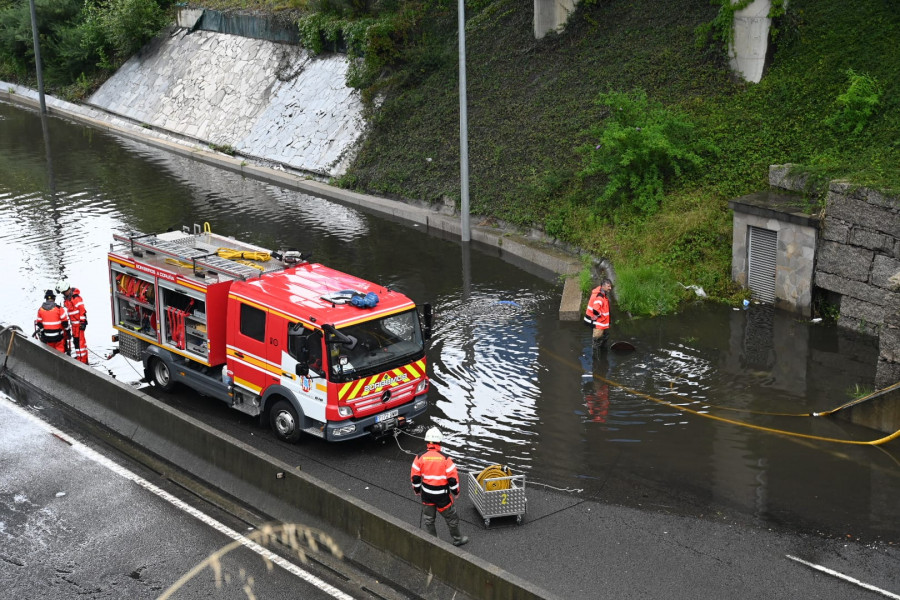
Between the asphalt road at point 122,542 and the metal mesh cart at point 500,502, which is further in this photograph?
the metal mesh cart at point 500,502

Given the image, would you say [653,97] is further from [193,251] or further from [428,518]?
[428,518]

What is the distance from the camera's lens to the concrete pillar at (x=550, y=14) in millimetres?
31453

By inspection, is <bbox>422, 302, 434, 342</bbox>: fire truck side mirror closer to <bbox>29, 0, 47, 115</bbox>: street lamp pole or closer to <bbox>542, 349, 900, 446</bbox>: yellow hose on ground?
<bbox>542, 349, 900, 446</bbox>: yellow hose on ground

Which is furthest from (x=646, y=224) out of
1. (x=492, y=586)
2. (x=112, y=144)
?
(x=112, y=144)

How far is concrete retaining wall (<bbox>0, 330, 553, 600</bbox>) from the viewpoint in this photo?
10336 mm

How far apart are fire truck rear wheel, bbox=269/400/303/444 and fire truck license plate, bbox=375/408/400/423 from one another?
116 cm

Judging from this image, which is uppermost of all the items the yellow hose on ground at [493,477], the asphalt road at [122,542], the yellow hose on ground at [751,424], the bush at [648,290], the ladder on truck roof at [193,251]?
the ladder on truck roof at [193,251]

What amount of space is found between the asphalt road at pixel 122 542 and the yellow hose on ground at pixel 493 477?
2159mm

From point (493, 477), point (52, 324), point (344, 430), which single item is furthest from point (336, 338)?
point (52, 324)

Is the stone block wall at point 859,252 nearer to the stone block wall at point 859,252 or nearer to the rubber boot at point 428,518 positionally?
the stone block wall at point 859,252

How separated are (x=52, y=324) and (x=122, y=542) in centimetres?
664

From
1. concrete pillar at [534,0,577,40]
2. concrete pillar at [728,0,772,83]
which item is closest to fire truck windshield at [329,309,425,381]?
concrete pillar at [728,0,772,83]

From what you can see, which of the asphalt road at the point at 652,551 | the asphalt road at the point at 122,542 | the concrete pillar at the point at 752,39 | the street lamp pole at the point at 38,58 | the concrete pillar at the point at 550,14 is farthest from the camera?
the street lamp pole at the point at 38,58

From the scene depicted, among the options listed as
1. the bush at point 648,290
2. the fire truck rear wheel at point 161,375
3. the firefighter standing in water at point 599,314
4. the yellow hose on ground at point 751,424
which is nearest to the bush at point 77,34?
the bush at point 648,290
